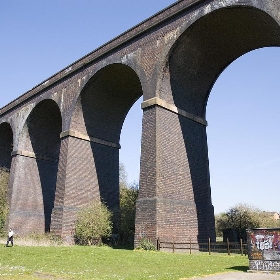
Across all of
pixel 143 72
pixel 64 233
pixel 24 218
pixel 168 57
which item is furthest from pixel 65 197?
pixel 168 57

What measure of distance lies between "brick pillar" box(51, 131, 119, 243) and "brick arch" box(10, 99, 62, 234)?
4.83m

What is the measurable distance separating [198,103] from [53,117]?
12.1 metres

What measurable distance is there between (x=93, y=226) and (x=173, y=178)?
19.2ft

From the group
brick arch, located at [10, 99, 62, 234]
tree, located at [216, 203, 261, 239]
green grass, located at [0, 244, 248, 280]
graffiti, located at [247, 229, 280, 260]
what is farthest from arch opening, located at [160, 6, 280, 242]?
brick arch, located at [10, 99, 62, 234]

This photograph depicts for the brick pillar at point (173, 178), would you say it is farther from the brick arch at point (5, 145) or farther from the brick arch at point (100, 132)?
the brick arch at point (5, 145)

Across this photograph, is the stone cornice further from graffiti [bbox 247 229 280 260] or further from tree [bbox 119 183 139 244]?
graffiti [bbox 247 229 280 260]

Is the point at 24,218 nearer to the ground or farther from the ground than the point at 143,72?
nearer to the ground

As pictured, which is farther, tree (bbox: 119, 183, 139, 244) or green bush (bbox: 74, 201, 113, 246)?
tree (bbox: 119, 183, 139, 244)

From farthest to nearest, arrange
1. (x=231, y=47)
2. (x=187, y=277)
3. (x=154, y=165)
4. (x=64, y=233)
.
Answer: (x=64, y=233) → (x=231, y=47) → (x=154, y=165) → (x=187, y=277)

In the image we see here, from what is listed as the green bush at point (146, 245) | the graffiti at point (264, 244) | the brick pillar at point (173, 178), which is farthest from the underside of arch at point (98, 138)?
the graffiti at point (264, 244)

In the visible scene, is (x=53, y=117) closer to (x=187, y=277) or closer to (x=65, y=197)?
(x=65, y=197)

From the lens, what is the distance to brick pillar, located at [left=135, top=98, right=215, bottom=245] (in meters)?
15.2

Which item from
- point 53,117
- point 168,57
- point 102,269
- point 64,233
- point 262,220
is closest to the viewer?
point 102,269

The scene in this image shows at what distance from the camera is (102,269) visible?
9.45 m
